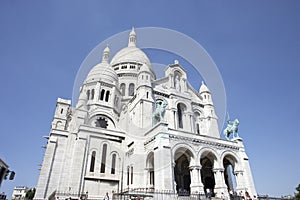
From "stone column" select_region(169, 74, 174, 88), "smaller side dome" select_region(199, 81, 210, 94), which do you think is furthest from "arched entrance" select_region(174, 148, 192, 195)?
"smaller side dome" select_region(199, 81, 210, 94)

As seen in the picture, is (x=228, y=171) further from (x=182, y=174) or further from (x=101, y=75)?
(x=101, y=75)

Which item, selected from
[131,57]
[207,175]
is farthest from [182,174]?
[131,57]

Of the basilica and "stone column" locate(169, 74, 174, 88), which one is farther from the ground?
"stone column" locate(169, 74, 174, 88)

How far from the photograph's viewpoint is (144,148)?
22.3m

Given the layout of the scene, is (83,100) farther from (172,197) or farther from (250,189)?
A: (250,189)

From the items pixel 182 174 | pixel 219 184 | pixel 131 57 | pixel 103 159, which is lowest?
pixel 219 184

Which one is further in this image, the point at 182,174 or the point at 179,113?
the point at 179,113

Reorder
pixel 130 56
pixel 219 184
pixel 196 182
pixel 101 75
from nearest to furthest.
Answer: pixel 196 182 → pixel 219 184 → pixel 101 75 → pixel 130 56

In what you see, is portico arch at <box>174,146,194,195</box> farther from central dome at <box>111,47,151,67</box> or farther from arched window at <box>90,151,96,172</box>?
central dome at <box>111,47,151,67</box>

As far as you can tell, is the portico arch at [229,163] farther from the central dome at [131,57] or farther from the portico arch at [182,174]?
the central dome at [131,57]

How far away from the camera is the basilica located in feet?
64.7

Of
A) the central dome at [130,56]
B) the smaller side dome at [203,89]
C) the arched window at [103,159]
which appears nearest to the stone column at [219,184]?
the arched window at [103,159]

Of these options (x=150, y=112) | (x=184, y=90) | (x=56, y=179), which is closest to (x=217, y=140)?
(x=150, y=112)

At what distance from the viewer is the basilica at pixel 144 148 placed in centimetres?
1973
